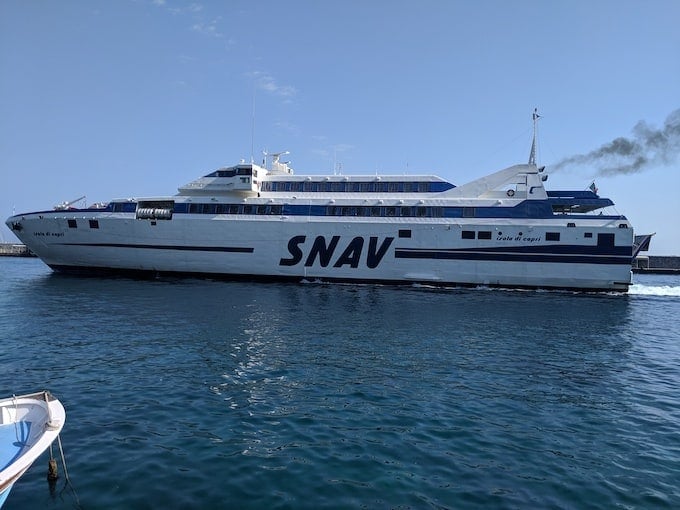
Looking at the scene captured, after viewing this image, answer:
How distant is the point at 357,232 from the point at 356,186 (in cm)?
459

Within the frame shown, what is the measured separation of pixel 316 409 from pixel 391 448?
2242 mm

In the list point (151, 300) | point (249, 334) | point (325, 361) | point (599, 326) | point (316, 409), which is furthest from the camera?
point (151, 300)

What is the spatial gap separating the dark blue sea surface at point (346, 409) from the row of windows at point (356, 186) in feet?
57.6

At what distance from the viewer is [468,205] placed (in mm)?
34562

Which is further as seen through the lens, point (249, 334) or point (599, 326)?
point (599, 326)

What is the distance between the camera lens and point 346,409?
9.82 meters

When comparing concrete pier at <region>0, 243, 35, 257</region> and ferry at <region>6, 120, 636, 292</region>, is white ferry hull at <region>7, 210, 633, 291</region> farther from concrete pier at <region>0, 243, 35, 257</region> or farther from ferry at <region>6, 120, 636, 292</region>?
concrete pier at <region>0, 243, 35, 257</region>

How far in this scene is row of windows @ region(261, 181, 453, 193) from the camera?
3650 centimetres

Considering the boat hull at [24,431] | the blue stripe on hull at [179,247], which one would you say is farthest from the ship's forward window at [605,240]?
the boat hull at [24,431]

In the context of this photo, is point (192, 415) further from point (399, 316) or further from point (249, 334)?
point (399, 316)

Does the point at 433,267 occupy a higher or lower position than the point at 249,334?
higher

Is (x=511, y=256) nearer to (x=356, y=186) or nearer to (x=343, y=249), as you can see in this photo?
(x=343, y=249)

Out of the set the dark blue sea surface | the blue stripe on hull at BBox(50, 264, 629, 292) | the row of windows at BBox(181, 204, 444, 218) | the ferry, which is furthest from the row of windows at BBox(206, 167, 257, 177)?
the dark blue sea surface

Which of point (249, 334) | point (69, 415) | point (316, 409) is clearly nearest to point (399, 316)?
point (249, 334)
